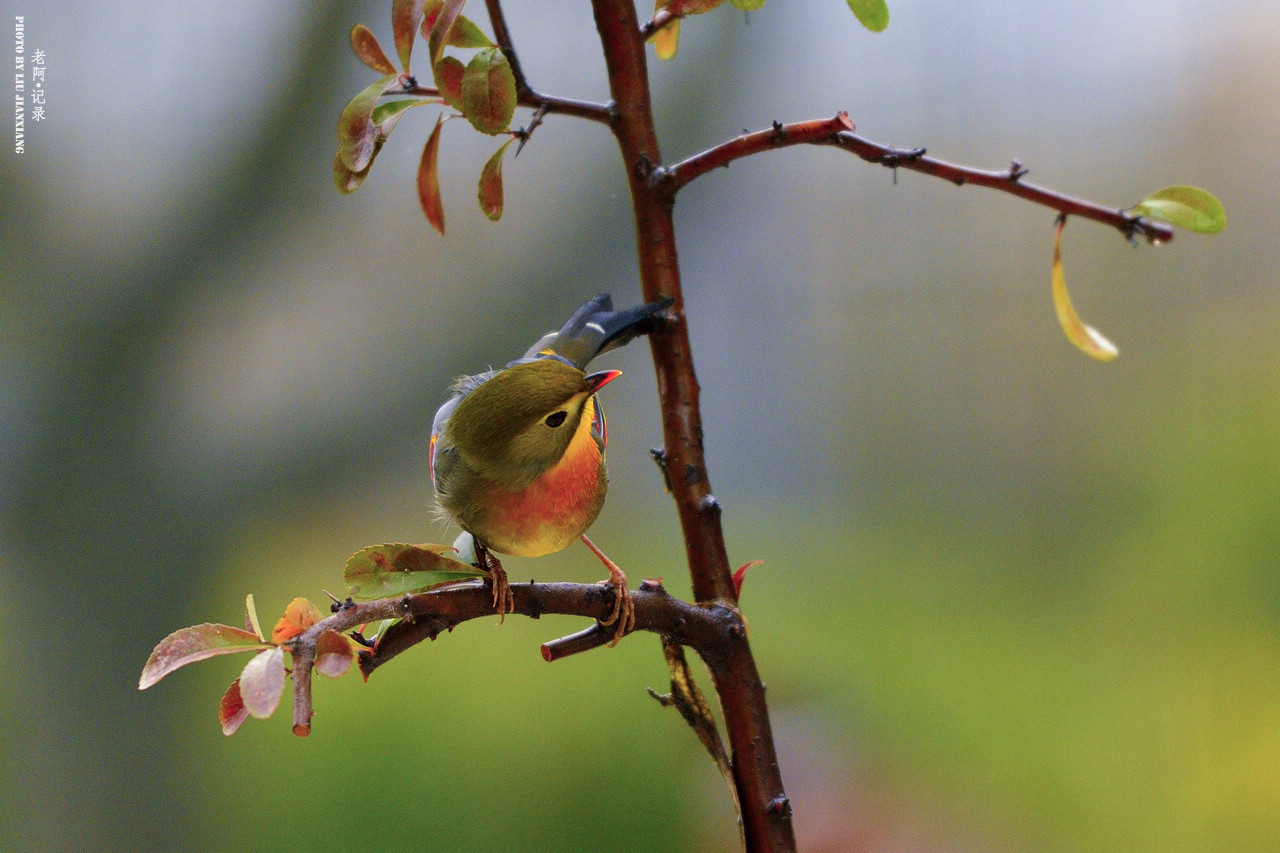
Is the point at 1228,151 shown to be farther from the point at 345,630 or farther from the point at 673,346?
the point at 345,630

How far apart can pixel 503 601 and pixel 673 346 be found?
20 cm

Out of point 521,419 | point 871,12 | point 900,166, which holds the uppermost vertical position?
point 871,12

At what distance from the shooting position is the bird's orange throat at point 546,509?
60 centimetres

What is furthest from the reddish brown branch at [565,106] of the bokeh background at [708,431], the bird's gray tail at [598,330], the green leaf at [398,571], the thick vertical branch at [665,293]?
the bokeh background at [708,431]

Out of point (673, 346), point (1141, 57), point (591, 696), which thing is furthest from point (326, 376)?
point (1141, 57)

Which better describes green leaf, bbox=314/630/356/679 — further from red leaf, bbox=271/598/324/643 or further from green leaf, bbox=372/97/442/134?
green leaf, bbox=372/97/442/134

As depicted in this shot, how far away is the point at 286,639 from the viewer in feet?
1.42

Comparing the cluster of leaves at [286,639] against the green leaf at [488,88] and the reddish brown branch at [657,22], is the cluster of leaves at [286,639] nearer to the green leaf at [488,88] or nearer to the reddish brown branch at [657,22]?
the green leaf at [488,88]

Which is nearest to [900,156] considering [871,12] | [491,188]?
[871,12]

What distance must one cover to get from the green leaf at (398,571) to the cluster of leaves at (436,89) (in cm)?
21

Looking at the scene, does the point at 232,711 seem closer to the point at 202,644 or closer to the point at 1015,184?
the point at 202,644

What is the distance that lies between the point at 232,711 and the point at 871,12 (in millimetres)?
516

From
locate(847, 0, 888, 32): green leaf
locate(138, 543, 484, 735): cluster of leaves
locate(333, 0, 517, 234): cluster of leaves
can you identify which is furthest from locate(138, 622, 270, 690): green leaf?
locate(847, 0, 888, 32): green leaf

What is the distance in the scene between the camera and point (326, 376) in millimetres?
1323
